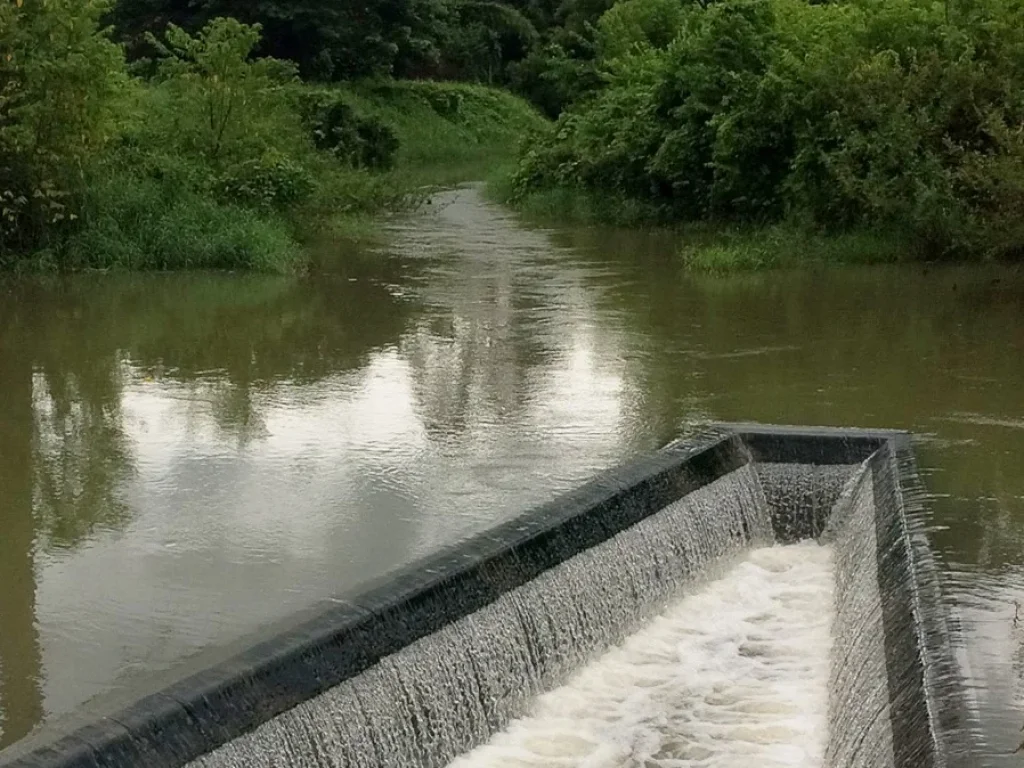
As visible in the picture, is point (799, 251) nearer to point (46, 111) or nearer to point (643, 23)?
point (46, 111)

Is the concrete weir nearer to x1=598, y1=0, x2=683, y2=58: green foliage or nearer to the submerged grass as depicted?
the submerged grass

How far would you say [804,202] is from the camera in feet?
54.5

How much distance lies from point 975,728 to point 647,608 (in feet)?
8.04

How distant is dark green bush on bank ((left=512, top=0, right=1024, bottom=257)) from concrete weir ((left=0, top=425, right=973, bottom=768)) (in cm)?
675

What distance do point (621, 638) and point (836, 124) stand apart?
431 inches

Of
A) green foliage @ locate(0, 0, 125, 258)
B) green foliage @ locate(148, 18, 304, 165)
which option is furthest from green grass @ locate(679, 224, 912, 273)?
green foliage @ locate(0, 0, 125, 258)

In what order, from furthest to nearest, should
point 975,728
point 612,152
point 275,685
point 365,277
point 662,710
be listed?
point 612,152
point 365,277
point 662,710
point 275,685
point 975,728

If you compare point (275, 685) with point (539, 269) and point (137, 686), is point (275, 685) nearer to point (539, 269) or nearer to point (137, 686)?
point (137, 686)

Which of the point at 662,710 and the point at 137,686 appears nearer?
the point at 137,686

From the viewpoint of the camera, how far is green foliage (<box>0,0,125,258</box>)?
1357 centimetres

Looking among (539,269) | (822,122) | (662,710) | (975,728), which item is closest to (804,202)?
(822,122)

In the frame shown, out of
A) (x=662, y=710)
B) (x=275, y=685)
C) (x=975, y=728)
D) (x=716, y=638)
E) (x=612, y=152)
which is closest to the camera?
(x=975, y=728)

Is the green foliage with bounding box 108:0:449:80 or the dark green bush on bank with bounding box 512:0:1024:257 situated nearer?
the dark green bush on bank with bounding box 512:0:1024:257

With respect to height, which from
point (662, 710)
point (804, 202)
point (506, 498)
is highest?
point (804, 202)
